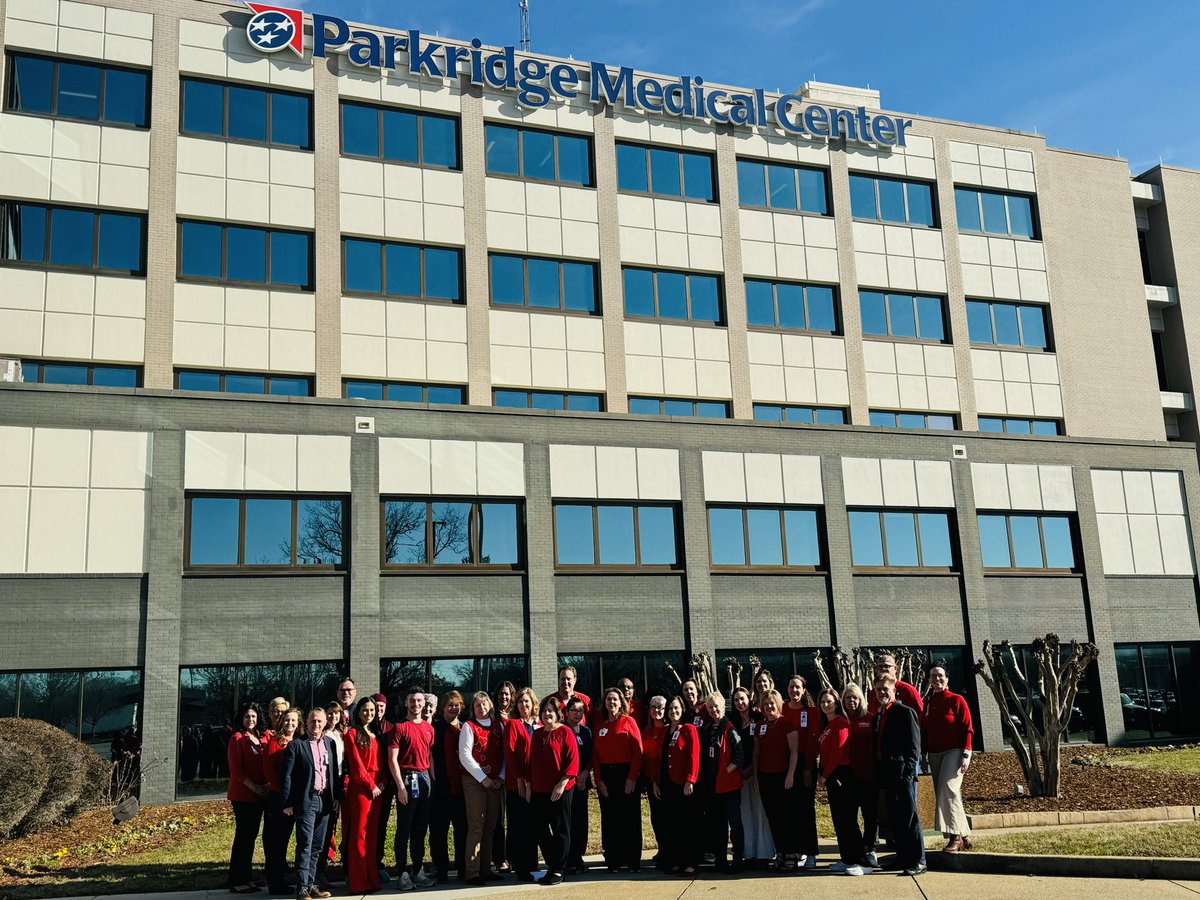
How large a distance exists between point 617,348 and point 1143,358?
16.9 meters

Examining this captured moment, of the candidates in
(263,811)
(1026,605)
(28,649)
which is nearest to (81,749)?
(28,649)

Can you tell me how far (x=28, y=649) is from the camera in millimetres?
22734

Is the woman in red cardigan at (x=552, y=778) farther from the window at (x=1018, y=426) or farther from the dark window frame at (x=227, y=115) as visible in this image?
the window at (x=1018, y=426)

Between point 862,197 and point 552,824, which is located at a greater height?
point 862,197

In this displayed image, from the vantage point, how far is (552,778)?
1320 cm

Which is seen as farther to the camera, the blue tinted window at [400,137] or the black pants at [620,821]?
the blue tinted window at [400,137]

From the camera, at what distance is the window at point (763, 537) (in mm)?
28734

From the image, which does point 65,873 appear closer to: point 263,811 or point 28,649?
point 263,811

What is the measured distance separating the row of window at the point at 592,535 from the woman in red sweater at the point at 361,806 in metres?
12.6

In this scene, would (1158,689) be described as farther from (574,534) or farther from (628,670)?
(574,534)

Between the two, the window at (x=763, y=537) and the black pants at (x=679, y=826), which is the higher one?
the window at (x=763, y=537)

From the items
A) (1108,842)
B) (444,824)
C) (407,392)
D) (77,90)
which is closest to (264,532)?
(407,392)

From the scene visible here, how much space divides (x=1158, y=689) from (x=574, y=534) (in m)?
16.8

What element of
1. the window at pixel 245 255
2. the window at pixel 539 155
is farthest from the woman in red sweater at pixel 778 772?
the window at pixel 539 155
